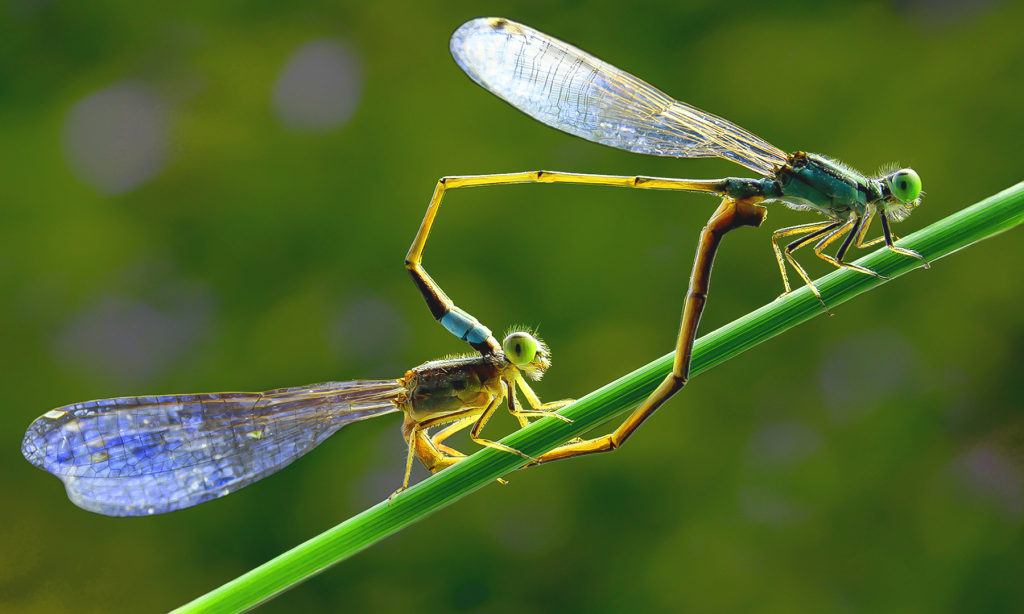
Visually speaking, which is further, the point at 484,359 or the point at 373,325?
the point at 373,325

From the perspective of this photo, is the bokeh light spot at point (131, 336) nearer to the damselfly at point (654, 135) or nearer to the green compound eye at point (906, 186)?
the damselfly at point (654, 135)

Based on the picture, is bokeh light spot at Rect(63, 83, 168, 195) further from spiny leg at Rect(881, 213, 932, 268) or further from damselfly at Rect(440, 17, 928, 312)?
spiny leg at Rect(881, 213, 932, 268)

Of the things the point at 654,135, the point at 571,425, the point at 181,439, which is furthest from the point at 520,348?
the point at 181,439

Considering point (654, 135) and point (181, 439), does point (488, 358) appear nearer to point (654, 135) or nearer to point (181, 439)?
point (654, 135)

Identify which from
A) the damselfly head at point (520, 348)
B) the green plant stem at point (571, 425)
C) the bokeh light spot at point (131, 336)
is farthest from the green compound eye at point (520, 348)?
the bokeh light spot at point (131, 336)

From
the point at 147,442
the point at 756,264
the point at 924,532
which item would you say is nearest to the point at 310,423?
the point at 147,442

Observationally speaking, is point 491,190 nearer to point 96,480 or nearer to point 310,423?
point 310,423

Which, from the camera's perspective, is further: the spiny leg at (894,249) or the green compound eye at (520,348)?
the green compound eye at (520,348)
